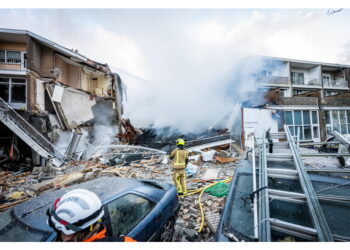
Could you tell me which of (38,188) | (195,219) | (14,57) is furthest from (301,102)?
(14,57)

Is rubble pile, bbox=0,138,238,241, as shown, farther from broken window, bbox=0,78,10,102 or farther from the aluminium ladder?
broken window, bbox=0,78,10,102

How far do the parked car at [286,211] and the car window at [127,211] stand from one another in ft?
3.57

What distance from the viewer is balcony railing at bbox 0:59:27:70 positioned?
29.2 ft

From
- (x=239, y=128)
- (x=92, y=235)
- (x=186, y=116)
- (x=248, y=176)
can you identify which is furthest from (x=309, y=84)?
(x=92, y=235)

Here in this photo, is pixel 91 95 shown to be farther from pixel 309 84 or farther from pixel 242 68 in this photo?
pixel 309 84

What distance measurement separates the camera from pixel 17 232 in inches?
55.6

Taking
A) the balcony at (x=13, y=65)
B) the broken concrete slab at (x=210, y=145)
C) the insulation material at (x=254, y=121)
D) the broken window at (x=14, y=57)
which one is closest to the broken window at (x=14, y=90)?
the balcony at (x=13, y=65)

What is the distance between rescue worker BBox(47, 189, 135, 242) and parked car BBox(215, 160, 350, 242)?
0.96 metres

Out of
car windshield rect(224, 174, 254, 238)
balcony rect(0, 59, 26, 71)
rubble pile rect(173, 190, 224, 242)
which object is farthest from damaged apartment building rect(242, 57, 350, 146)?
balcony rect(0, 59, 26, 71)

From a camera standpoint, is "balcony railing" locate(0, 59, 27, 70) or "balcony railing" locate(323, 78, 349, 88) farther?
"balcony railing" locate(323, 78, 349, 88)

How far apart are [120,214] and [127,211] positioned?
3.8 inches

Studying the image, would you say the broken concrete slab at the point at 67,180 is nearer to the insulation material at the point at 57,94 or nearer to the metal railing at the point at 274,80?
the insulation material at the point at 57,94

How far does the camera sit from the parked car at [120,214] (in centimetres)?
143

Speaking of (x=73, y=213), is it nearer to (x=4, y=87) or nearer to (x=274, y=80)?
(x=4, y=87)
